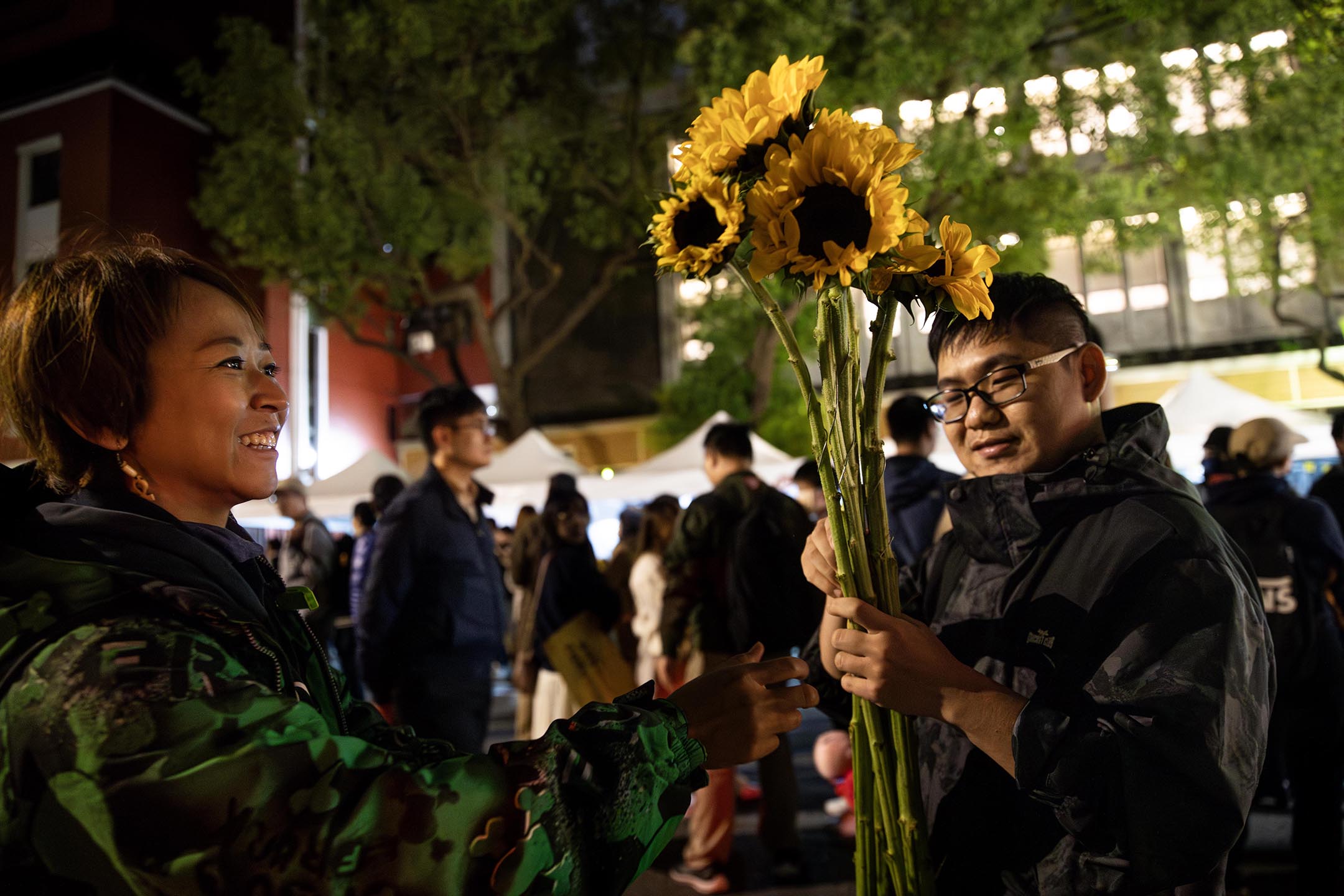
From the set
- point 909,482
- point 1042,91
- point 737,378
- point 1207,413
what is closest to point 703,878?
point 909,482

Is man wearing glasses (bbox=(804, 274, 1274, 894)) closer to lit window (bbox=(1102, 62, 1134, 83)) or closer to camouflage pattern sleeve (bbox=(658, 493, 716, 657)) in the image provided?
camouflage pattern sleeve (bbox=(658, 493, 716, 657))

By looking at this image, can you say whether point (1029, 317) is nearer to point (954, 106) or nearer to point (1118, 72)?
point (954, 106)

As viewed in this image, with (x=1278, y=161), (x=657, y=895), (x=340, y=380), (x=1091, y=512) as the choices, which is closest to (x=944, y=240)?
(x=1091, y=512)

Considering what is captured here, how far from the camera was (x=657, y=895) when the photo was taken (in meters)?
4.77

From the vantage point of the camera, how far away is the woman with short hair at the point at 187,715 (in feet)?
3.22

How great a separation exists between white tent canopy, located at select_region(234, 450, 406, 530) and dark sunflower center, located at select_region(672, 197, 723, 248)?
10891 mm

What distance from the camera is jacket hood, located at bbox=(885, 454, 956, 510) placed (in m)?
4.49

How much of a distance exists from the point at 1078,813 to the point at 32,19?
22.8 m

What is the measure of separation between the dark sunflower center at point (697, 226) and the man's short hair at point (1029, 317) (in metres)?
0.52

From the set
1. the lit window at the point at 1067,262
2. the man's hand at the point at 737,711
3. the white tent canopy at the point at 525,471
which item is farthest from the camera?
the lit window at the point at 1067,262

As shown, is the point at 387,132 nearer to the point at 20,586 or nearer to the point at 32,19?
the point at 32,19

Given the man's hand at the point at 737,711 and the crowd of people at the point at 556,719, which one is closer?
the crowd of people at the point at 556,719

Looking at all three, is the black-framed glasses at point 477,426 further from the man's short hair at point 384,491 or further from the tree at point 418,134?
the tree at point 418,134

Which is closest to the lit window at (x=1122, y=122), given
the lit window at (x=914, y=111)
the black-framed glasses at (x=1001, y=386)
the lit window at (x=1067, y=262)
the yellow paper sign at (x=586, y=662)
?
the lit window at (x=914, y=111)
